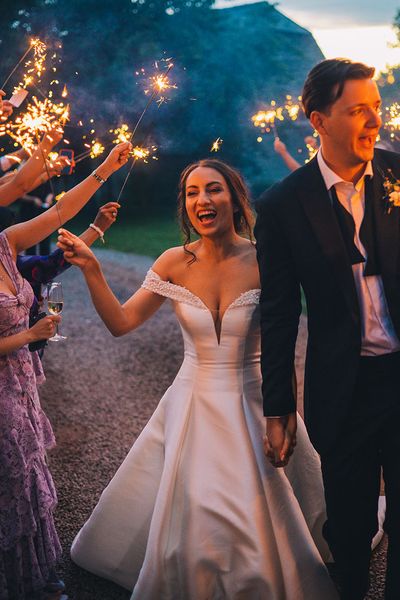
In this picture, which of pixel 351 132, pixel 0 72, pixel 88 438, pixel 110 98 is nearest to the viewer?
pixel 351 132

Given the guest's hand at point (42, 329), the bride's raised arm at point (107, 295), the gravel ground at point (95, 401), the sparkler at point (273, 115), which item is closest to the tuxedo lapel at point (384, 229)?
the sparkler at point (273, 115)

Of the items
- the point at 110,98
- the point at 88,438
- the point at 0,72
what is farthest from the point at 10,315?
the point at 110,98

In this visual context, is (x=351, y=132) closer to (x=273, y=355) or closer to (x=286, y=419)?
(x=273, y=355)

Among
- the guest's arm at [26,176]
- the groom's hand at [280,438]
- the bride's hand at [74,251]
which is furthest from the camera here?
the guest's arm at [26,176]

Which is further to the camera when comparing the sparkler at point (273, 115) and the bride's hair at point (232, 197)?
the sparkler at point (273, 115)

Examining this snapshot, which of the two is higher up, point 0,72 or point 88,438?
point 0,72

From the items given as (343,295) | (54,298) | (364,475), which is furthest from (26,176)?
(364,475)

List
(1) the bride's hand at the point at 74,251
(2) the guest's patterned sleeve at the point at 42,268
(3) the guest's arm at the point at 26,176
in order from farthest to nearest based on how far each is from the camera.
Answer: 1. (2) the guest's patterned sleeve at the point at 42,268
2. (3) the guest's arm at the point at 26,176
3. (1) the bride's hand at the point at 74,251

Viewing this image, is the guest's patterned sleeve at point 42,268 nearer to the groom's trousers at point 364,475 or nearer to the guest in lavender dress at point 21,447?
the guest in lavender dress at point 21,447

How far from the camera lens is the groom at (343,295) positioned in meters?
3.20

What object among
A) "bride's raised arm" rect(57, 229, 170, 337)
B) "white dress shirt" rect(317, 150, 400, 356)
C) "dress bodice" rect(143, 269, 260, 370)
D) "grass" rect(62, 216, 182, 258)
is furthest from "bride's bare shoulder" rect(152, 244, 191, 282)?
"grass" rect(62, 216, 182, 258)

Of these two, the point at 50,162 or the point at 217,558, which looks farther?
the point at 50,162

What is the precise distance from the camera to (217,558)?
3.77 metres

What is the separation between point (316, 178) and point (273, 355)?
780 mm
